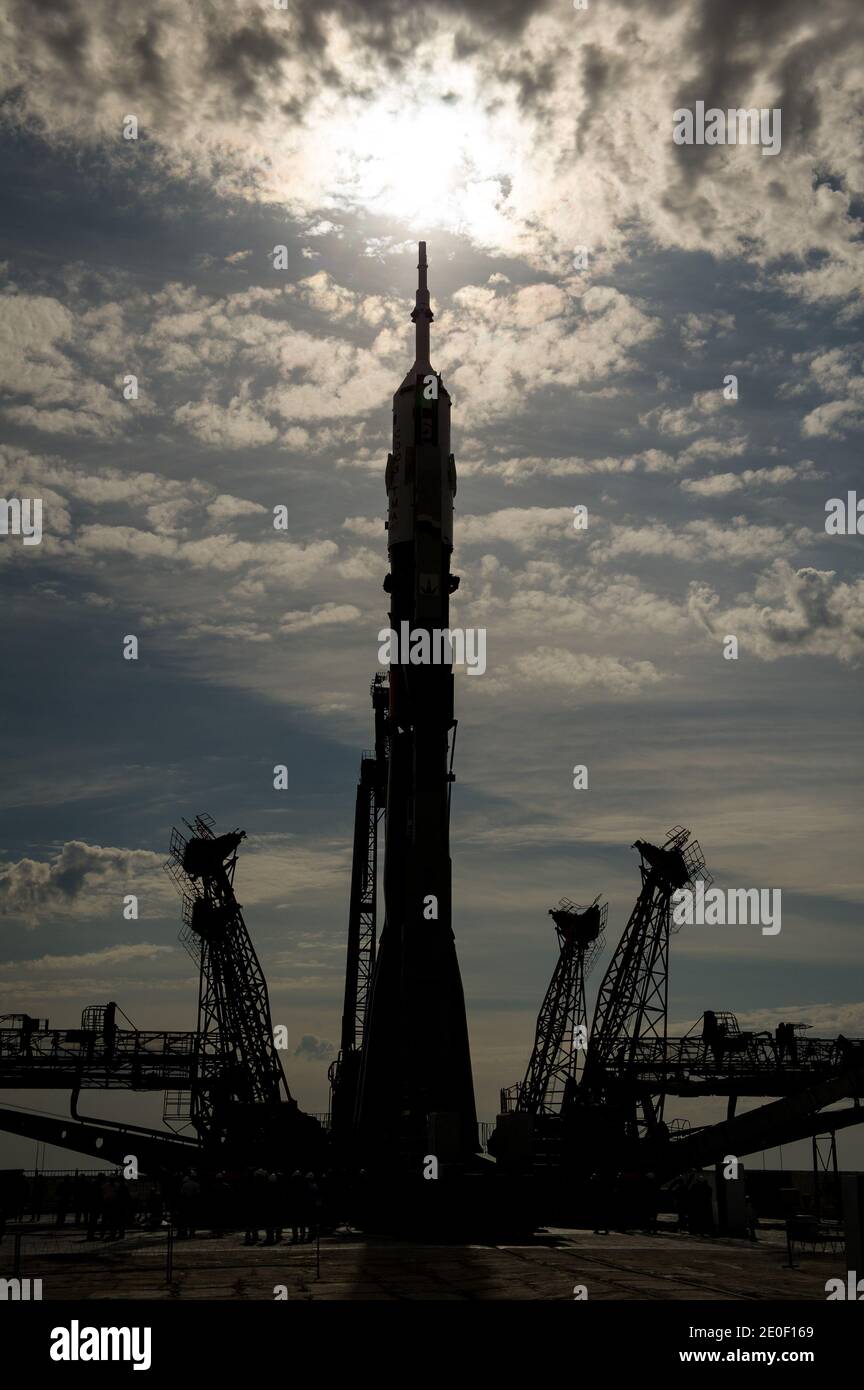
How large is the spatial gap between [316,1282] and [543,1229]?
1953 centimetres

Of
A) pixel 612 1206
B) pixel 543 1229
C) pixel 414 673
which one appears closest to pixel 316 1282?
pixel 543 1229

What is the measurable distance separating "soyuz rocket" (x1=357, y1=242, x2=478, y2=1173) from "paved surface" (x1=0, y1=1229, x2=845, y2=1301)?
1282 centimetres

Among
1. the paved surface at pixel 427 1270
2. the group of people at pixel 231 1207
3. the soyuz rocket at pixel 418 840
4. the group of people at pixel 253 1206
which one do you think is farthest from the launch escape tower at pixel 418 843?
the paved surface at pixel 427 1270

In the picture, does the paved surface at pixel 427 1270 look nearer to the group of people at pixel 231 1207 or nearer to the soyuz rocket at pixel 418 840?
the group of people at pixel 231 1207

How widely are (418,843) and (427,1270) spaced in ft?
86.5

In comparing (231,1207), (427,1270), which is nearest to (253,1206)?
(231,1207)

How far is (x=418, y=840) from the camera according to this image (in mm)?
51031

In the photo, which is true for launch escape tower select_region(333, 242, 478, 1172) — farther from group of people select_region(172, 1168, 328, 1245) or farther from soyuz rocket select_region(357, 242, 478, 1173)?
group of people select_region(172, 1168, 328, 1245)

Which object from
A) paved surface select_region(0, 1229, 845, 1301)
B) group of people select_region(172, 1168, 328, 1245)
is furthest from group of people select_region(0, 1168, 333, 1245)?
paved surface select_region(0, 1229, 845, 1301)

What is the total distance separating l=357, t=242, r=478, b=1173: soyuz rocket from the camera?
4862cm

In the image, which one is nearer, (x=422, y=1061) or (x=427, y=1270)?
(x=427, y=1270)

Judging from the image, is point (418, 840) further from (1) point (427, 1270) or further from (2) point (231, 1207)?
(1) point (427, 1270)
